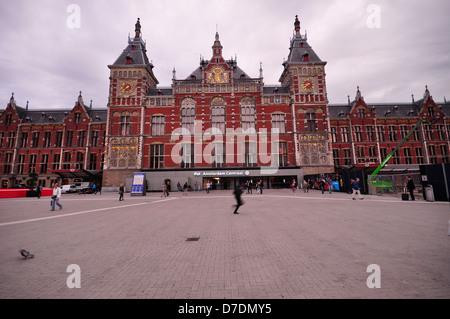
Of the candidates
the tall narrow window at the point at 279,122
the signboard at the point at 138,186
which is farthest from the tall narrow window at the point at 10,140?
the tall narrow window at the point at 279,122

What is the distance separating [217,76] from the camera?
110 feet

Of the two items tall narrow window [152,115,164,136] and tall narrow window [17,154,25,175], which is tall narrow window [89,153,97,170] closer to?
Answer: tall narrow window [17,154,25,175]

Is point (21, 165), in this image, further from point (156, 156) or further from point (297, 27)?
point (297, 27)

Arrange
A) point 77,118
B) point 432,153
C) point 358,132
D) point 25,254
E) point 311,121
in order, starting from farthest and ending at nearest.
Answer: point 77,118
point 358,132
point 432,153
point 311,121
point 25,254

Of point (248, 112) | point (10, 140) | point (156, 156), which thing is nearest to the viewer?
point (156, 156)

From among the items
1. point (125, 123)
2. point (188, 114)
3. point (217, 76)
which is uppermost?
point (217, 76)

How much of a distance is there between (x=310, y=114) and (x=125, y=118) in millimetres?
31776

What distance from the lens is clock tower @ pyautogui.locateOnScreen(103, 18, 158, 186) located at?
31.9 metres

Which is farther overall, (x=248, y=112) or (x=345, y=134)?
(x=345, y=134)

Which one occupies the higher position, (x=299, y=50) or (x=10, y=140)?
(x=299, y=50)

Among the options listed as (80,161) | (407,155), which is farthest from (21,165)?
(407,155)

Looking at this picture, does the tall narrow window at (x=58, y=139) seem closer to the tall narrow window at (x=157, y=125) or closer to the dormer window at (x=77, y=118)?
the dormer window at (x=77, y=118)

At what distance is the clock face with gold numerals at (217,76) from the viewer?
33531mm
